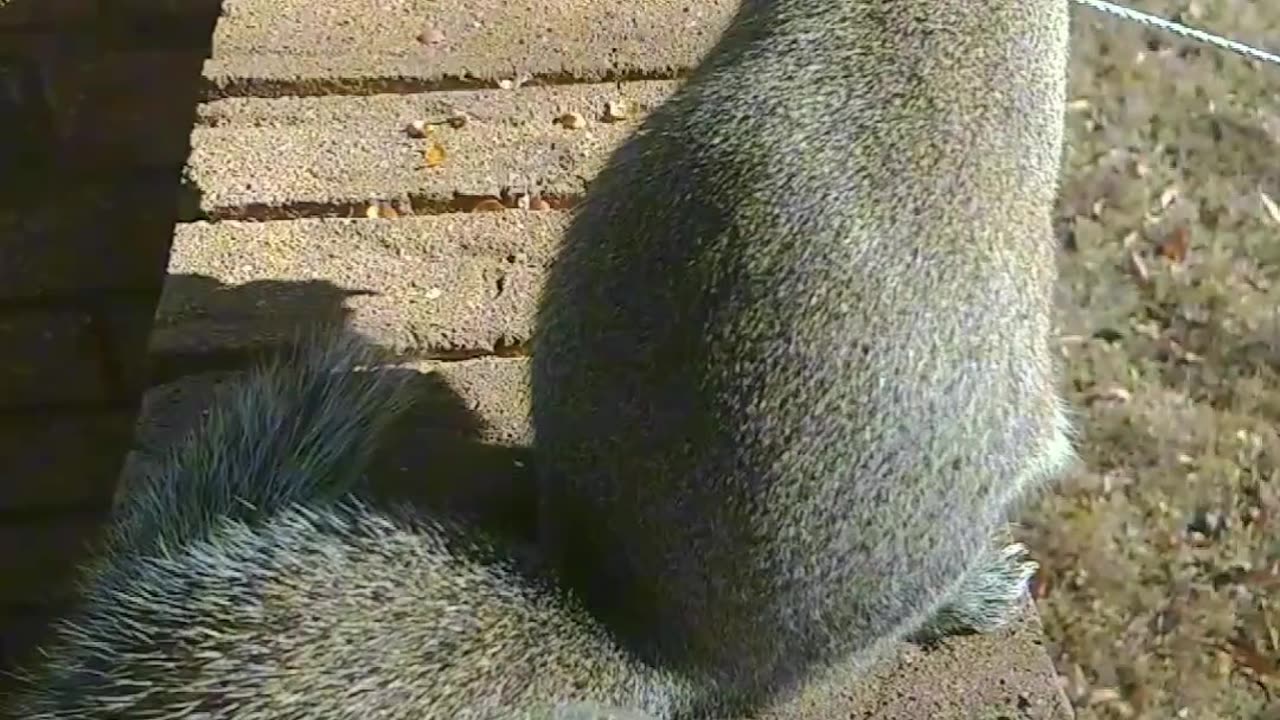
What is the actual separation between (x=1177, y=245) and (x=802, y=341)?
1482 mm

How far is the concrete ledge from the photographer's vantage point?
4.49ft

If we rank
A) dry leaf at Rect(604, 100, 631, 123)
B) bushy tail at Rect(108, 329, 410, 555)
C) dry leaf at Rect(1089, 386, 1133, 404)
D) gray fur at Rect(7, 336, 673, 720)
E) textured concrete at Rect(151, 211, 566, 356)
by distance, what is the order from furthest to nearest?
dry leaf at Rect(1089, 386, 1133, 404) < dry leaf at Rect(604, 100, 631, 123) < textured concrete at Rect(151, 211, 566, 356) < bushy tail at Rect(108, 329, 410, 555) < gray fur at Rect(7, 336, 673, 720)

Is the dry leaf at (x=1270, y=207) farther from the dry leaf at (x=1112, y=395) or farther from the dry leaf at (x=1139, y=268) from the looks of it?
the dry leaf at (x=1112, y=395)

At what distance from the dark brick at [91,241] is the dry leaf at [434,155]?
0.66 meters

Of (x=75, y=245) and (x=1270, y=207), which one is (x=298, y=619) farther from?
(x=1270, y=207)

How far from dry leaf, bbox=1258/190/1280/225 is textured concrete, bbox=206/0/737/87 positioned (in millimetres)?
938

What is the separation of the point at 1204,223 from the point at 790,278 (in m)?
Answer: 1.56

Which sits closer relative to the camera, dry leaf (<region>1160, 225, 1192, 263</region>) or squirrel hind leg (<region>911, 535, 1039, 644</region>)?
squirrel hind leg (<region>911, 535, 1039, 644</region>)

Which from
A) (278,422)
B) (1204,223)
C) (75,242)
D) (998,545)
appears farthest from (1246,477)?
(75,242)

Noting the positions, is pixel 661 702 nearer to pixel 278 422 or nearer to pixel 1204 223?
pixel 278 422

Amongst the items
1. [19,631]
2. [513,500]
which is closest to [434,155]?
[513,500]

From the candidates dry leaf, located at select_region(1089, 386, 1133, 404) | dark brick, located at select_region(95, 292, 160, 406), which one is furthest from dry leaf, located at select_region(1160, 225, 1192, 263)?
dark brick, located at select_region(95, 292, 160, 406)

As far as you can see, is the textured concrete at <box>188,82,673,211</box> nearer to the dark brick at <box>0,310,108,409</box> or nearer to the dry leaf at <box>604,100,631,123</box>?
the dry leaf at <box>604,100,631,123</box>

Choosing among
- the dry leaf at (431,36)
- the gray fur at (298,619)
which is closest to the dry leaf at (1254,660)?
the gray fur at (298,619)
